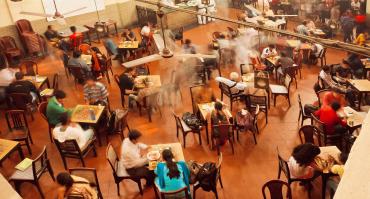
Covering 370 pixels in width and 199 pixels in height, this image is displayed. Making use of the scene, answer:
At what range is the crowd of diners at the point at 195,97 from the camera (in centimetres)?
563

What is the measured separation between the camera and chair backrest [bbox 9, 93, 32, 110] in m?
8.48

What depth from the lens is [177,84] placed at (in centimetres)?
967

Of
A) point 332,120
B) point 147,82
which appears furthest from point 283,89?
point 147,82

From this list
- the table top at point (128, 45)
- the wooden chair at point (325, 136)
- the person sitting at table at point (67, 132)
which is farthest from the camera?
the table top at point (128, 45)

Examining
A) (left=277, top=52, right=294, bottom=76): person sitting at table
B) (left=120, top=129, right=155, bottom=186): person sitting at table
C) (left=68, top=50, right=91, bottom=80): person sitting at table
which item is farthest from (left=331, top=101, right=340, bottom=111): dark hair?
(left=68, top=50, right=91, bottom=80): person sitting at table

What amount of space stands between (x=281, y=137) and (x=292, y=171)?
75.9 inches

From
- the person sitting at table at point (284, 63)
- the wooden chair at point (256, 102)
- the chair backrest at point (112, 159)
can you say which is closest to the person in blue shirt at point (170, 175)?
the chair backrest at point (112, 159)

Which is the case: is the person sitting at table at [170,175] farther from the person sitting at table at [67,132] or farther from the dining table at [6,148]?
the dining table at [6,148]

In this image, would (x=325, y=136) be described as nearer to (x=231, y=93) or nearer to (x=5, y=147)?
(x=231, y=93)

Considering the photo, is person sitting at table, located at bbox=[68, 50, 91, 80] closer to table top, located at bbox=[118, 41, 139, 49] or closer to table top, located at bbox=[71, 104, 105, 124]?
table top, located at bbox=[118, 41, 139, 49]

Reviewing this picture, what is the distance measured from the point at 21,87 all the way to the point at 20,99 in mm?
324

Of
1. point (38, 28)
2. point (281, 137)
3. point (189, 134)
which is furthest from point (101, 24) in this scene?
point (281, 137)

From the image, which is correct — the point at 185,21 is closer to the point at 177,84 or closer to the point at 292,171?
the point at 177,84

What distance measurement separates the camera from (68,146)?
6945 mm
